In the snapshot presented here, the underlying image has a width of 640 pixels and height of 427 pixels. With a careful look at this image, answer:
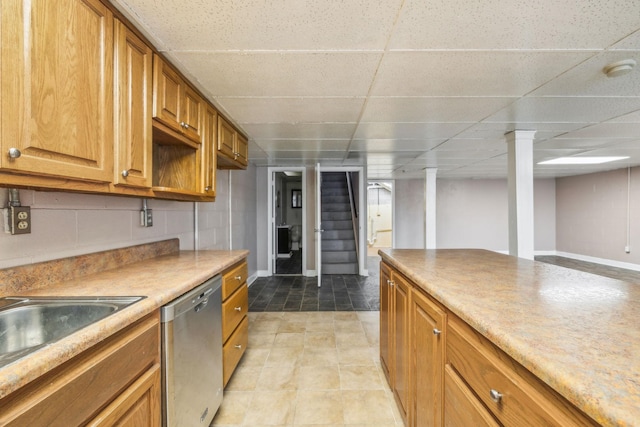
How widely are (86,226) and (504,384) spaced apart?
6.43 feet

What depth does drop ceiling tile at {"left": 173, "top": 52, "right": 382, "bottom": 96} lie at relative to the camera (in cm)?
160

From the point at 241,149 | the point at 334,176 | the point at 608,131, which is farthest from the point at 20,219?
the point at 334,176

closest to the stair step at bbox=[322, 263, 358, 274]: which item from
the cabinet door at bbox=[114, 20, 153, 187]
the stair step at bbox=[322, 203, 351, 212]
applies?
the stair step at bbox=[322, 203, 351, 212]

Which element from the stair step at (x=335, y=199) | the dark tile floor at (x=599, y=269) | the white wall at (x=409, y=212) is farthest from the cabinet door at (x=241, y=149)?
the dark tile floor at (x=599, y=269)

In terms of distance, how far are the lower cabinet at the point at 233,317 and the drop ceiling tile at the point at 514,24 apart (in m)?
1.77

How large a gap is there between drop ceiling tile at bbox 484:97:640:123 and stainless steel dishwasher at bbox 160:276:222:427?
8.55 ft

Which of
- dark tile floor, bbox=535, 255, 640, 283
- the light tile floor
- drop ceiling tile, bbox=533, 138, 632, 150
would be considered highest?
drop ceiling tile, bbox=533, 138, 632, 150

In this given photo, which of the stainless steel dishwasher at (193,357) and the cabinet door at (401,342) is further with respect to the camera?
the cabinet door at (401,342)

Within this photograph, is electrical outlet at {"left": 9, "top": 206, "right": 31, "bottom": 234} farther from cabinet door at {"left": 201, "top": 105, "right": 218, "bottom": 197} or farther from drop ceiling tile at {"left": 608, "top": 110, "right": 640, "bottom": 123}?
drop ceiling tile at {"left": 608, "top": 110, "right": 640, "bottom": 123}

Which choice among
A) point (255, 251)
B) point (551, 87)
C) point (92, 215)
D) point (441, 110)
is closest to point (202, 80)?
point (92, 215)

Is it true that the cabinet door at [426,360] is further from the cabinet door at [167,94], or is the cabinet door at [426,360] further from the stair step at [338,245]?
the stair step at [338,245]

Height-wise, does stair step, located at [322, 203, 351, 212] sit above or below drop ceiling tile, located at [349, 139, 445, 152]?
below

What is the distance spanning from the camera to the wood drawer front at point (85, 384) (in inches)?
25.1

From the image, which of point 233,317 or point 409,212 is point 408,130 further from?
point 409,212
